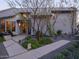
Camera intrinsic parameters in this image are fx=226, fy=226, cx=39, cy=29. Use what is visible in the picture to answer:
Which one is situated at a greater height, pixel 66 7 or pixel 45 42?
pixel 66 7

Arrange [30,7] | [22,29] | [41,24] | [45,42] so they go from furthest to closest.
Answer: [22,29] < [41,24] < [30,7] < [45,42]

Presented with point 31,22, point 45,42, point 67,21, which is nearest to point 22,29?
point 67,21

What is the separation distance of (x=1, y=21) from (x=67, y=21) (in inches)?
442

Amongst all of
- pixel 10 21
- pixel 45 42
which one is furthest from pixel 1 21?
pixel 45 42

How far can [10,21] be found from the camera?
124ft

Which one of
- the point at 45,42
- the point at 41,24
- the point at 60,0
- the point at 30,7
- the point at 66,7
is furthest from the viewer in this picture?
the point at 66,7

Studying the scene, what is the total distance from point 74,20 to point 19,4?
12.7 metres

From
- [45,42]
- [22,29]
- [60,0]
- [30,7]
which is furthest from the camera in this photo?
[22,29]

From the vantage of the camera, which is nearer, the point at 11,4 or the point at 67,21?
the point at 11,4

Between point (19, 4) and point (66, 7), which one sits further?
point (66, 7)

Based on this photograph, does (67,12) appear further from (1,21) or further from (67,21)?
(1,21)

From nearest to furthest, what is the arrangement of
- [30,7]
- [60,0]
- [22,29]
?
[30,7]
[60,0]
[22,29]

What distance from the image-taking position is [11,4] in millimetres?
29094

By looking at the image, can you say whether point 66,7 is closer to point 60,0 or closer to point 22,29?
point 60,0
